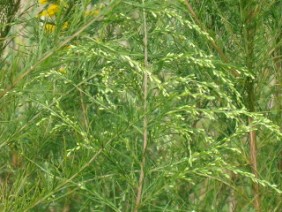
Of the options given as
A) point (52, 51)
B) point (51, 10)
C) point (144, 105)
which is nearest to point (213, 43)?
point (144, 105)

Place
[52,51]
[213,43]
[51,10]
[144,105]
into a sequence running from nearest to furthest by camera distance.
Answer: [52,51]
[144,105]
[213,43]
[51,10]

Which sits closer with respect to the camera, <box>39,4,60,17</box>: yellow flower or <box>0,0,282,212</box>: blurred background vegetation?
<box>0,0,282,212</box>: blurred background vegetation

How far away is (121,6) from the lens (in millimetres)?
2596

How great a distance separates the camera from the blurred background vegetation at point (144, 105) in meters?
2.72

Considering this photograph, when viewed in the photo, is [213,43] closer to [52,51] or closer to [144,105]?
[144,105]

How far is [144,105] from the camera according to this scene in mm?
2816

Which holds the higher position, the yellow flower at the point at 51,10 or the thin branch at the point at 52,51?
the yellow flower at the point at 51,10

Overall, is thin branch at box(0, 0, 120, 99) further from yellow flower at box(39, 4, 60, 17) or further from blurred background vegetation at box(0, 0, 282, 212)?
yellow flower at box(39, 4, 60, 17)

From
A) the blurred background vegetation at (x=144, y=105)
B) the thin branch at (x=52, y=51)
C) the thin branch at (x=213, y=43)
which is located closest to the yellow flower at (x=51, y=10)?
the blurred background vegetation at (x=144, y=105)

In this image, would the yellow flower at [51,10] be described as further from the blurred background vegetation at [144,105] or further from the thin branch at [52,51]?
the thin branch at [52,51]

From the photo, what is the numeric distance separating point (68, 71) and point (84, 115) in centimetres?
25

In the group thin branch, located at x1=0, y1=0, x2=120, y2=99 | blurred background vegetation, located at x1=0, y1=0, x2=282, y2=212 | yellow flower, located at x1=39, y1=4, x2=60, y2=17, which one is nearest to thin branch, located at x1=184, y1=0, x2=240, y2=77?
blurred background vegetation, located at x1=0, y1=0, x2=282, y2=212

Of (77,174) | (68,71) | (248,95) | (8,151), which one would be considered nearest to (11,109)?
(68,71)

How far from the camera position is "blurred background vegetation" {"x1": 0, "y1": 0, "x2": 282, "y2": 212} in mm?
2723
